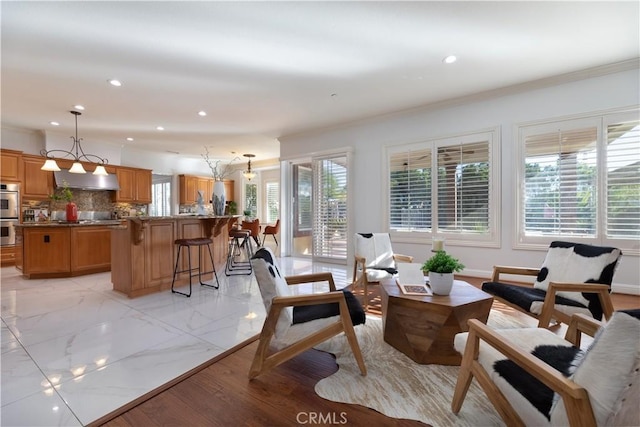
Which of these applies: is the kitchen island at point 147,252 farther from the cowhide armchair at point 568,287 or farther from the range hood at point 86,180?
the cowhide armchair at point 568,287

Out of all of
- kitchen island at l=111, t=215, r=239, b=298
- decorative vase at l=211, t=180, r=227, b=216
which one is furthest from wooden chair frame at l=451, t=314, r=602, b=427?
decorative vase at l=211, t=180, r=227, b=216

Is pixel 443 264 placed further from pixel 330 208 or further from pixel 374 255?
pixel 330 208

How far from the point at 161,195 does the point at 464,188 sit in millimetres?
7961

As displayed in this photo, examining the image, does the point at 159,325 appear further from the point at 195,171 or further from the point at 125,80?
the point at 195,171

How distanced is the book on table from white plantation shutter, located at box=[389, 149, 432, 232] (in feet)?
6.84

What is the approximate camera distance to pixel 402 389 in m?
1.74

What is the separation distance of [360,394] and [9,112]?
22.1 ft

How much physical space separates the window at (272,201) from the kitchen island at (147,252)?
15.5 feet

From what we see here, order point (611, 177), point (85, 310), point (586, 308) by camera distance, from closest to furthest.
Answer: point (586, 308), point (85, 310), point (611, 177)

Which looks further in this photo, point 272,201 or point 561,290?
point 272,201

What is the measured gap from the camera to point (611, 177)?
346 centimetres

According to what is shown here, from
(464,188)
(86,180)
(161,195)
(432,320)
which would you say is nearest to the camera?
(432,320)

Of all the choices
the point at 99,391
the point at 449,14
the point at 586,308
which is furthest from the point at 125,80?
the point at 586,308

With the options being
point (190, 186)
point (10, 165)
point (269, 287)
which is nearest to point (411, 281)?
point (269, 287)
